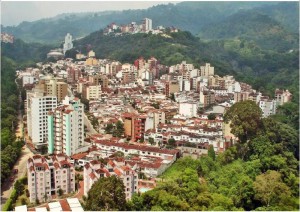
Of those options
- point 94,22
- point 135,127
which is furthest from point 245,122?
point 94,22

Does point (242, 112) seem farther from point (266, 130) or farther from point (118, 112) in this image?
point (118, 112)

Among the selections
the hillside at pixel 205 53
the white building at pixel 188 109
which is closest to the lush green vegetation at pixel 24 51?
the hillside at pixel 205 53

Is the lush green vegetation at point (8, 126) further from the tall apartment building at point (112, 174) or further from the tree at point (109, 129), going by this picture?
the tree at point (109, 129)

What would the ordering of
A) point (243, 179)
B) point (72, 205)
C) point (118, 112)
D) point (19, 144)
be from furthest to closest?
point (118, 112) → point (19, 144) → point (243, 179) → point (72, 205)

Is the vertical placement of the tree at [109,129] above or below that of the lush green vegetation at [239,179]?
above

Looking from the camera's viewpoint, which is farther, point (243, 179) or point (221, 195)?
point (243, 179)

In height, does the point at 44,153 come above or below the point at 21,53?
below

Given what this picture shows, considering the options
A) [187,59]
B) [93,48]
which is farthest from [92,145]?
[93,48]
